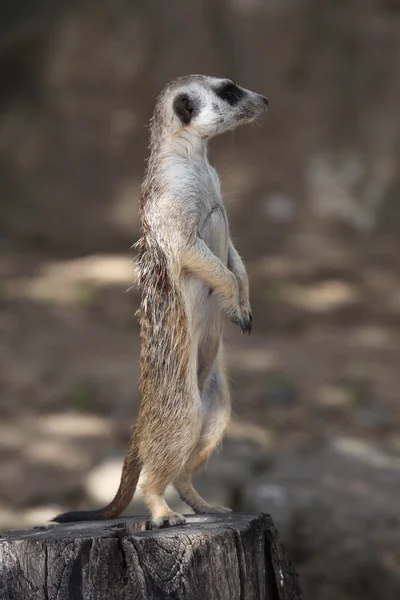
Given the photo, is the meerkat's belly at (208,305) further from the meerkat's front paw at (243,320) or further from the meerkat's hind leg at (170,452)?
the meerkat's hind leg at (170,452)

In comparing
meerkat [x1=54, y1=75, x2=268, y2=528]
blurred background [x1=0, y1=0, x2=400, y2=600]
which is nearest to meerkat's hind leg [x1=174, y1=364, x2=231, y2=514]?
meerkat [x1=54, y1=75, x2=268, y2=528]

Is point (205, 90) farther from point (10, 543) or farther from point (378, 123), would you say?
point (378, 123)

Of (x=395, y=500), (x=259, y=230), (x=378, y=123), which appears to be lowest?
(x=395, y=500)

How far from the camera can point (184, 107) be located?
3.12 m

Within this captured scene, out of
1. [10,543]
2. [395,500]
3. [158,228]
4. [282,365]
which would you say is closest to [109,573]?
[10,543]

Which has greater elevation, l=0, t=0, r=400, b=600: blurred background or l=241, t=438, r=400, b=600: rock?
l=0, t=0, r=400, b=600: blurred background

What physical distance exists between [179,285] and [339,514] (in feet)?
8.23

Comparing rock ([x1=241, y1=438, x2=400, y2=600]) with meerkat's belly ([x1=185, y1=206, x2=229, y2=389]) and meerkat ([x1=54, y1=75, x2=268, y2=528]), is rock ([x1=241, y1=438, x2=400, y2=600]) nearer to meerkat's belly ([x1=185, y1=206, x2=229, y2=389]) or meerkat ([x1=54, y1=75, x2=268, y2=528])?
meerkat ([x1=54, y1=75, x2=268, y2=528])

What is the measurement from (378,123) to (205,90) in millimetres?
6213

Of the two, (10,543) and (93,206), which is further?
(93,206)

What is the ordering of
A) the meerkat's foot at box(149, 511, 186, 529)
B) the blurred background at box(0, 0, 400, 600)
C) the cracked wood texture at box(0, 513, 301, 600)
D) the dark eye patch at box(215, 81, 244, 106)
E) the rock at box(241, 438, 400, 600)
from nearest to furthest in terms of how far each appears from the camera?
the cracked wood texture at box(0, 513, 301, 600) → the meerkat's foot at box(149, 511, 186, 529) → the dark eye patch at box(215, 81, 244, 106) → the rock at box(241, 438, 400, 600) → the blurred background at box(0, 0, 400, 600)

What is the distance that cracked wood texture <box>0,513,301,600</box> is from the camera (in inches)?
108

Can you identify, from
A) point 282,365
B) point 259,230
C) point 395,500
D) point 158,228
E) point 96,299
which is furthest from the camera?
point 259,230

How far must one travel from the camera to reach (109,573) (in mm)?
2744
